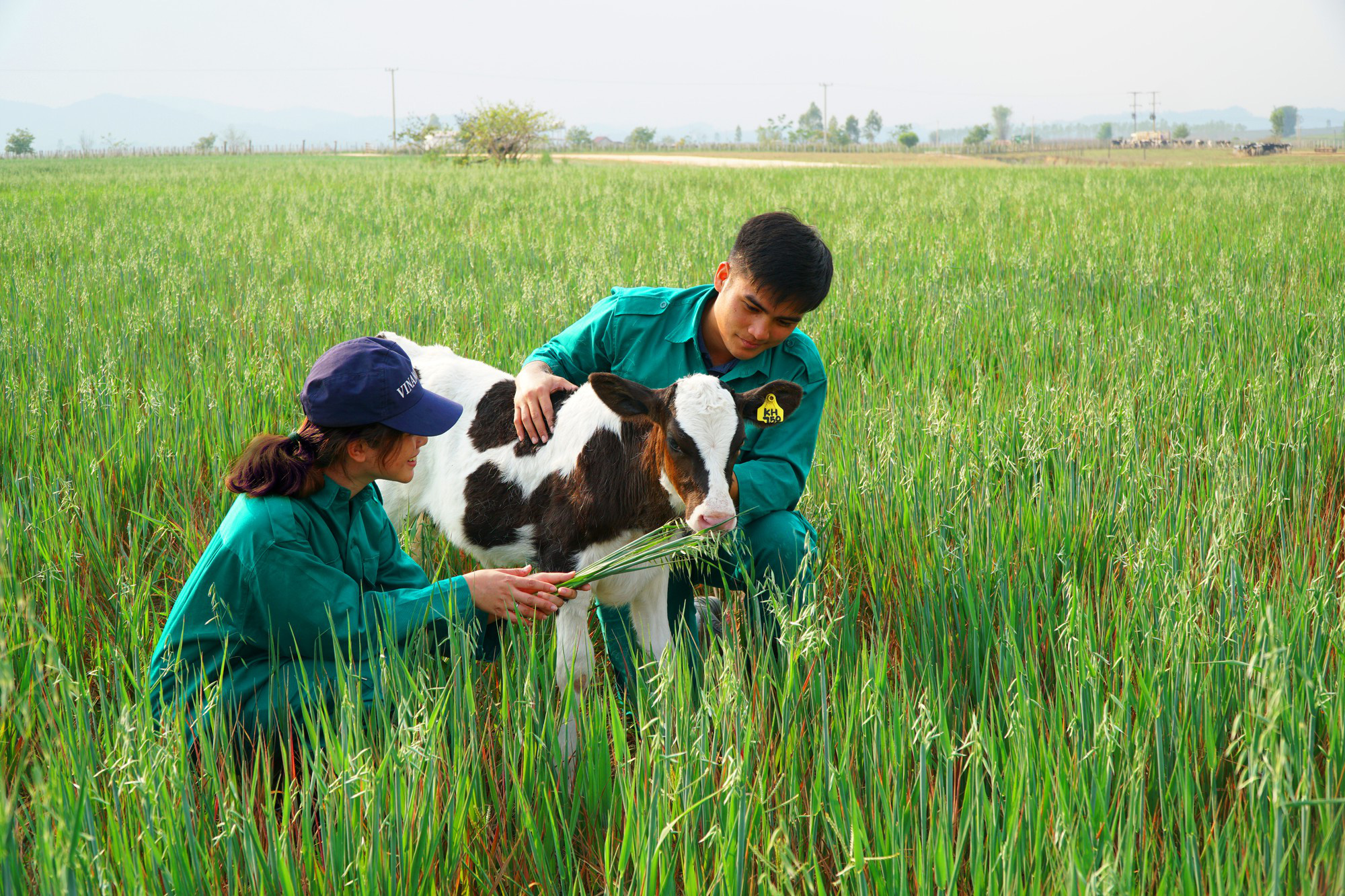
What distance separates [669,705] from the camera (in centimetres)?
171

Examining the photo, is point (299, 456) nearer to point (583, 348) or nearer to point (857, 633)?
point (583, 348)

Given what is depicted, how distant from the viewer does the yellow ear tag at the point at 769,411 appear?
2582 millimetres

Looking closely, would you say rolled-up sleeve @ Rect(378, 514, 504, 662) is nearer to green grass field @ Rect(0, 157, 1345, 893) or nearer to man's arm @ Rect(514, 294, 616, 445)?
green grass field @ Rect(0, 157, 1345, 893)

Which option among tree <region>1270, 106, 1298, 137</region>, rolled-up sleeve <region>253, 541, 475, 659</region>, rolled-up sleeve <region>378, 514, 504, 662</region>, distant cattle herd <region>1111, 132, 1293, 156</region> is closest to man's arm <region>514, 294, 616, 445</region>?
rolled-up sleeve <region>378, 514, 504, 662</region>

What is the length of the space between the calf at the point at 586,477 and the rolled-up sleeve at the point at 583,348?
0.64ft

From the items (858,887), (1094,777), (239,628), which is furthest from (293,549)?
(1094,777)

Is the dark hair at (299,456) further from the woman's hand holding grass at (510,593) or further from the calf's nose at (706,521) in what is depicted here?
the calf's nose at (706,521)

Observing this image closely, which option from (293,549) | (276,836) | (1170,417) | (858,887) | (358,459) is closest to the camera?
(858,887)

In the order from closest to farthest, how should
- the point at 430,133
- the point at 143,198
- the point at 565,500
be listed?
the point at 565,500
the point at 143,198
the point at 430,133

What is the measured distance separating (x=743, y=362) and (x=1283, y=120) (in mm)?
191104

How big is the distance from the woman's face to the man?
2.03 feet

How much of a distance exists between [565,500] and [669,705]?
1.20 metres

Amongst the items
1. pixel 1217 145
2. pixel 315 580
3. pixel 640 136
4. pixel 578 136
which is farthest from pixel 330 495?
pixel 578 136

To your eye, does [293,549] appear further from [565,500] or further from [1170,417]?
[1170,417]
